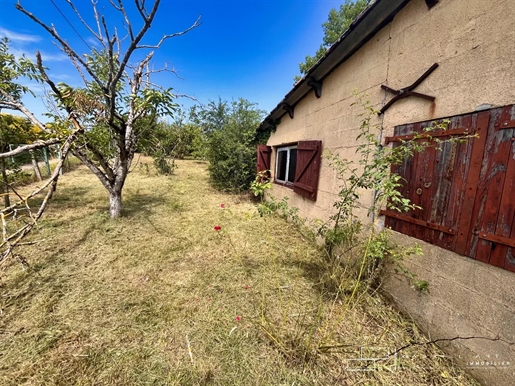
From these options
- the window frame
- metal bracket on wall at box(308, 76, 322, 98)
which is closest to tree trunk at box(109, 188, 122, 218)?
the window frame

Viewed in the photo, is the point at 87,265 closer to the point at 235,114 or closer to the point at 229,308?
the point at 229,308

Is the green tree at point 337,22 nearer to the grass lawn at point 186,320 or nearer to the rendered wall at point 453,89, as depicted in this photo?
the rendered wall at point 453,89

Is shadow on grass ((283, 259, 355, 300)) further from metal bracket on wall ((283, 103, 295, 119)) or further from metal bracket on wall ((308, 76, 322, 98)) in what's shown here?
metal bracket on wall ((283, 103, 295, 119))

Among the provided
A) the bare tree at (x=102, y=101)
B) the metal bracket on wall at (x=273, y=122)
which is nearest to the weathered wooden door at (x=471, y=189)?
the bare tree at (x=102, y=101)

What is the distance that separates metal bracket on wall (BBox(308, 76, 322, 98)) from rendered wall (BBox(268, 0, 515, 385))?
3.50 feet

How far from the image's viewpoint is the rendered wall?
58.2 inches

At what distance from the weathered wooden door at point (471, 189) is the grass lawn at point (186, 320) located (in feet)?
3.54

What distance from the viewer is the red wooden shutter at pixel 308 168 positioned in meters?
3.82

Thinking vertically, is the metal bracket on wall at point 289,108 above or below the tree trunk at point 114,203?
above

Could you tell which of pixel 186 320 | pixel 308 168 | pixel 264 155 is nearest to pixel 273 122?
pixel 264 155

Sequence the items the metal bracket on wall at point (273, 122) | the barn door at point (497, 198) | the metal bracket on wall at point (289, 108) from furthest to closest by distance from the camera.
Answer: the metal bracket on wall at point (273, 122), the metal bracket on wall at point (289, 108), the barn door at point (497, 198)

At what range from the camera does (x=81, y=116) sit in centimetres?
338

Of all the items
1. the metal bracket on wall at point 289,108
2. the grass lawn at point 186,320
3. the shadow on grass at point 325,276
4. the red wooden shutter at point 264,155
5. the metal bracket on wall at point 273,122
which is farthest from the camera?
the red wooden shutter at point 264,155

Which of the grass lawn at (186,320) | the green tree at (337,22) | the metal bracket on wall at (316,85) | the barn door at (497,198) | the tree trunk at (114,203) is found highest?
the green tree at (337,22)
